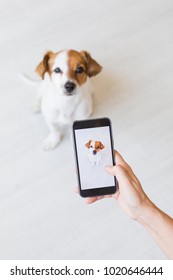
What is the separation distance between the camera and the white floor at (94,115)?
139 centimetres

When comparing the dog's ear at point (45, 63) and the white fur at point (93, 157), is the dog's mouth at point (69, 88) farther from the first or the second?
the white fur at point (93, 157)

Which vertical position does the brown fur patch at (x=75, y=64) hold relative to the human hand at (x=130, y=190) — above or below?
above

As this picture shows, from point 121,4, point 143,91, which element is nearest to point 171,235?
point 143,91

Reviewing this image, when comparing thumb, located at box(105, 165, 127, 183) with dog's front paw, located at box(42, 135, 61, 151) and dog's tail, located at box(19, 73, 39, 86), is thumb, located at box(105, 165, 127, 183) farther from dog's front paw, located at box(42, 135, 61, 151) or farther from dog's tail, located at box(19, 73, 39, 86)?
dog's tail, located at box(19, 73, 39, 86)

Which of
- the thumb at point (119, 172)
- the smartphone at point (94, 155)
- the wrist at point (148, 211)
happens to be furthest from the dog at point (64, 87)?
the wrist at point (148, 211)

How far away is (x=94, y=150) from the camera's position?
105 centimetres

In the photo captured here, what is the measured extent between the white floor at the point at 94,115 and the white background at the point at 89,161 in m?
0.39

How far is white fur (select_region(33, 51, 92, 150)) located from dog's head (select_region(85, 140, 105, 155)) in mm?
293

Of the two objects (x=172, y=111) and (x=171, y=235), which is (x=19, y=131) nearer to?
(x=172, y=111)

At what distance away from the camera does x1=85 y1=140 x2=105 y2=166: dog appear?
104 cm

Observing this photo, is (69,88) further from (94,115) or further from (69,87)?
(94,115)

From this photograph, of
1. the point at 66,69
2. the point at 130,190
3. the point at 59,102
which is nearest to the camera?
the point at 130,190

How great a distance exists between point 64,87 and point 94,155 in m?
0.32

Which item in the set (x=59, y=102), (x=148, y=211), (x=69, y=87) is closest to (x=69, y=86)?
(x=69, y=87)
